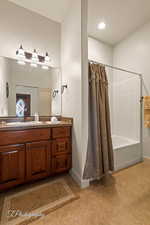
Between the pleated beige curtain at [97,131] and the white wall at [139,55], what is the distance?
1333 mm

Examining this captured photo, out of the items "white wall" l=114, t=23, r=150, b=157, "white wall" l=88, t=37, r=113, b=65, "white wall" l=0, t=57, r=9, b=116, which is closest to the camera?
"white wall" l=0, t=57, r=9, b=116

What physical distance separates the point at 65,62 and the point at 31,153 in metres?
1.71

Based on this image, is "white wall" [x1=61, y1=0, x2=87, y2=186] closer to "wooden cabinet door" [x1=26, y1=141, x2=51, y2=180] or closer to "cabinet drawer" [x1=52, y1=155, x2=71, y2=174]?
"cabinet drawer" [x1=52, y1=155, x2=71, y2=174]

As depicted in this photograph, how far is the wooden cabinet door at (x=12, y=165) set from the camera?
1.40 m

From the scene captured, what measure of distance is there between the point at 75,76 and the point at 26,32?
1320 mm

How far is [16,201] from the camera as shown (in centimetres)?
136

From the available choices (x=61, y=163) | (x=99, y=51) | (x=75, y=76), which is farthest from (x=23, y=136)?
(x=99, y=51)

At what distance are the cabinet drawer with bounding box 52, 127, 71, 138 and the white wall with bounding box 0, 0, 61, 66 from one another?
4.60 ft

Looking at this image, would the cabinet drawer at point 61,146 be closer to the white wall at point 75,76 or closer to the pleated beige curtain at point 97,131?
the white wall at point 75,76

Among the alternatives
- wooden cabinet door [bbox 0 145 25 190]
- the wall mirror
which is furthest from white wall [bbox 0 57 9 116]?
wooden cabinet door [bbox 0 145 25 190]

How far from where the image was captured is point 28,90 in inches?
82.6

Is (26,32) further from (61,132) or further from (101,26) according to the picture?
(61,132)

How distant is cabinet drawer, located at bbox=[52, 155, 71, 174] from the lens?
175 cm

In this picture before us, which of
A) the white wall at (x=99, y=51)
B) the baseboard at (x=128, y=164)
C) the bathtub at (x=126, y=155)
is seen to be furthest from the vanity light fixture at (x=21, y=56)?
the baseboard at (x=128, y=164)
